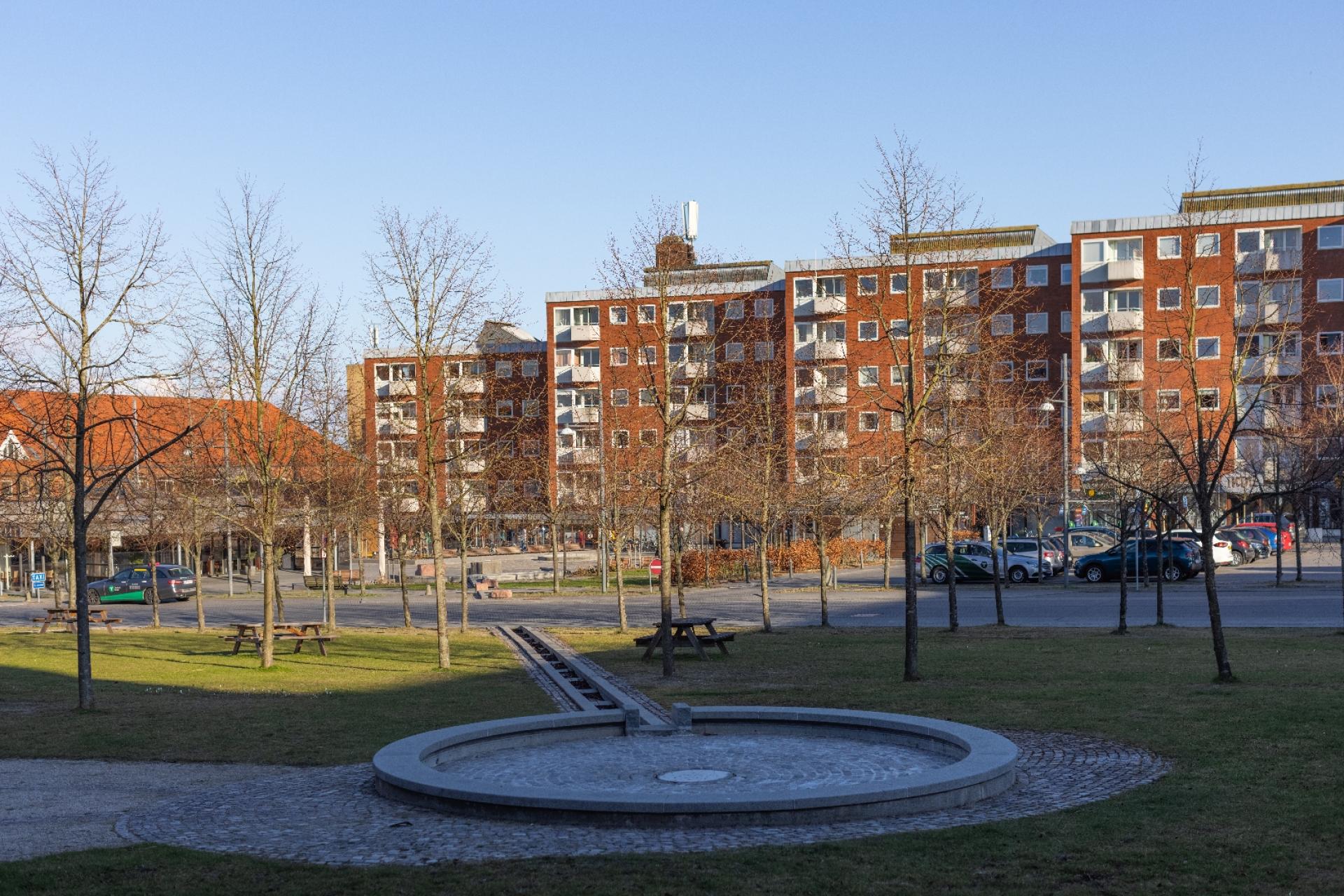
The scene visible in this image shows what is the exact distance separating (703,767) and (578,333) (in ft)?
236

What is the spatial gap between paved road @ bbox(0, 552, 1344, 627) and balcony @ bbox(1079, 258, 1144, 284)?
21800mm

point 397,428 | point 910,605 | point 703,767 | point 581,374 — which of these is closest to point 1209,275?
point 581,374

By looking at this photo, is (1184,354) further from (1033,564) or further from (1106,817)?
(1033,564)

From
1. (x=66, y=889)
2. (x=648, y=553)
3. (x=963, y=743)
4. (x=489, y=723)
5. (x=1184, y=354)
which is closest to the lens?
(x=66, y=889)

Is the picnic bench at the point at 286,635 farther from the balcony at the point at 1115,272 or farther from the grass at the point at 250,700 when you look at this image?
the balcony at the point at 1115,272

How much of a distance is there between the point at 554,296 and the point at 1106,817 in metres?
76.0

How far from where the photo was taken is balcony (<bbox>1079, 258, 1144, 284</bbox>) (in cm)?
6731

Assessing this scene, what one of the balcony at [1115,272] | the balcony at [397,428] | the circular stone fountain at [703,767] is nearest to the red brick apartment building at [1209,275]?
the balcony at [1115,272]

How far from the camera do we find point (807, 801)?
8.86 metres

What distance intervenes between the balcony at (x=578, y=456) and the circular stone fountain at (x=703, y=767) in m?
39.3

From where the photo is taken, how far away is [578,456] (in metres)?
61.5

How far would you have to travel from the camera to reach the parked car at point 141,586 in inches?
1943

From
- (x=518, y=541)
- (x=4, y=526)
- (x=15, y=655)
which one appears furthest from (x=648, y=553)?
(x=15, y=655)

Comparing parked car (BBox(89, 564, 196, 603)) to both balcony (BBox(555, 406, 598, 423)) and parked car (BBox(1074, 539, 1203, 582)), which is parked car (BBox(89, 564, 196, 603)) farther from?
parked car (BBox(1074, 539, 1203, 582))
